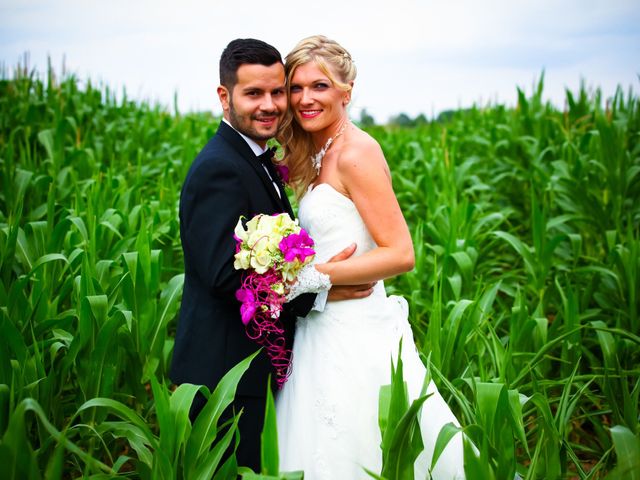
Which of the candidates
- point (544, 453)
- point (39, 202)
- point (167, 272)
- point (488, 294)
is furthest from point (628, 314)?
point (39, 202)

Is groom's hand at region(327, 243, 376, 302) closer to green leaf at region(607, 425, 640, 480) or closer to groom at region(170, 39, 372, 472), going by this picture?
groom at region(170, 39, 372, 472)

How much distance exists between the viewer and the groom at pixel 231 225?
1.96 m

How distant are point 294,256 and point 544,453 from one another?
106cm

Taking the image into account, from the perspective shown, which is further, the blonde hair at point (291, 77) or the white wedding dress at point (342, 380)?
the blonde hair at point (291, 77)

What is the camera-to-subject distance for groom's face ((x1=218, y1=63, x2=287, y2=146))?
2.13 m

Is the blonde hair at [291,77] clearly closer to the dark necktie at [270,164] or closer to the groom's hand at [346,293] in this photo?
the dark necktie at [270,164]

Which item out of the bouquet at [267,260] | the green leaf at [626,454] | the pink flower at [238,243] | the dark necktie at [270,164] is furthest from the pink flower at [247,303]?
the green leaf at [626,454]

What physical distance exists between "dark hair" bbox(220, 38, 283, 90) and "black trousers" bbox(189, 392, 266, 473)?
1.19 metres

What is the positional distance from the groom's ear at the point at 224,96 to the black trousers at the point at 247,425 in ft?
3.64

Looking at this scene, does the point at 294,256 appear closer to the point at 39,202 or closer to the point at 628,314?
the point at 628,314

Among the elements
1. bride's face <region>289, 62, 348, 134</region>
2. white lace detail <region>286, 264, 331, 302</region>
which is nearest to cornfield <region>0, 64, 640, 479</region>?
white lace detail <region>286, 264, 331, 302</region>

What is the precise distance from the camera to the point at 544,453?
73.4 inches

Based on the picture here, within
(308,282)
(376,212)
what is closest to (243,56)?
(376,212)

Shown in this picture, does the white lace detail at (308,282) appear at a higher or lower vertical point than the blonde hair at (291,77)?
lower
